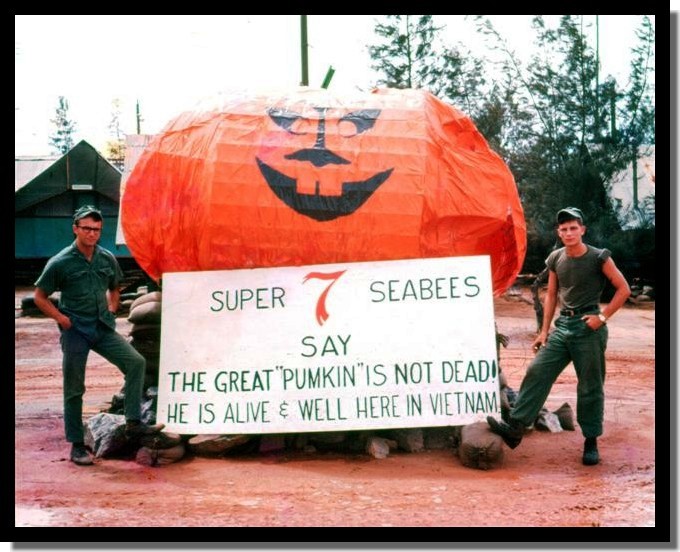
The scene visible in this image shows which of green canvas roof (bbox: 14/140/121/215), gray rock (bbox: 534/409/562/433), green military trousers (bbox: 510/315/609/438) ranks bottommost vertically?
gray rock (bbox: 534/409/562/433)

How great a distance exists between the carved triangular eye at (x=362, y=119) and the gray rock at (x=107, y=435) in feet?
9.05

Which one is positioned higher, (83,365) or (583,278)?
(583,278)

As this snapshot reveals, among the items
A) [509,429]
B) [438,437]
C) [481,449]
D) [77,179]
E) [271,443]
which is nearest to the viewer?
[481,449]

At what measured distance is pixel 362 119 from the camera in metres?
5.96

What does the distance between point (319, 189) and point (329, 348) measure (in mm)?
1189

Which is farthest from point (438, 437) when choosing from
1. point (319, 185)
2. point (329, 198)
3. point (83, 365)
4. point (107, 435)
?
point (83, 365)

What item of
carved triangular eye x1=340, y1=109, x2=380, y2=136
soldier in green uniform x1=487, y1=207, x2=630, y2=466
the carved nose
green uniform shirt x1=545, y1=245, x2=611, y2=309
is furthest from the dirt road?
carved triangular eye x1=340, y1=109, x2=380, y2=136

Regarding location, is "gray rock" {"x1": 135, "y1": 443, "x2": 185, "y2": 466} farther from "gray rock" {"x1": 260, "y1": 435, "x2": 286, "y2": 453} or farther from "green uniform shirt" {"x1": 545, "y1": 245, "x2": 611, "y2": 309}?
"green uniform shirt" {"x1": 545, "y1": 245, "x2": 611, "y2": 309}

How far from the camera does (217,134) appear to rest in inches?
235

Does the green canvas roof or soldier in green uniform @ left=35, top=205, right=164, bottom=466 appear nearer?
soldier in green uniform @ left=35, top=205, right=164, bottom=466

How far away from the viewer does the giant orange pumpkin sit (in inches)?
226

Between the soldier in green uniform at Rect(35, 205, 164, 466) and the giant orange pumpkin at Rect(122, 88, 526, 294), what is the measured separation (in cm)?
73

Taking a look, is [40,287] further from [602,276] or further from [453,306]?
[602,276]

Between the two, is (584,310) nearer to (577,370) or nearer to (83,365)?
(577,370)
